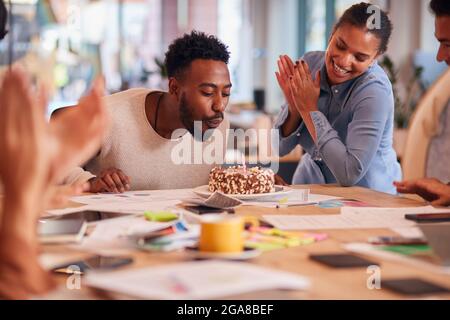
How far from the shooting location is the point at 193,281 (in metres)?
1.08

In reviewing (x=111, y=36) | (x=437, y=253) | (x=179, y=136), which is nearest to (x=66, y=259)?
(x=437, y=253)

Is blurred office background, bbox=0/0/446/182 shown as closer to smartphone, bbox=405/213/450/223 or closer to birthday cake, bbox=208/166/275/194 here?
birthday cake, bbox=208/166/275/194

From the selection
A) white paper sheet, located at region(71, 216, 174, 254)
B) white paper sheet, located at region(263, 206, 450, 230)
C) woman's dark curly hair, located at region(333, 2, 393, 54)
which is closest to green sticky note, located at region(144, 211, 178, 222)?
white paper sheet, located at region(71, 216, 174, 254)

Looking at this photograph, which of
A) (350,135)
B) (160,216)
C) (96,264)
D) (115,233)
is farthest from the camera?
(350,135)

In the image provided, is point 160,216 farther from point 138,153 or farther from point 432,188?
point 138,153

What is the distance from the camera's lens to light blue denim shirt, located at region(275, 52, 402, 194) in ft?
8.26

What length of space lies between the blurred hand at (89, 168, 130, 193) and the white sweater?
23 cm

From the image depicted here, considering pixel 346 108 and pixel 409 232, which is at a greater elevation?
pixel 346 108

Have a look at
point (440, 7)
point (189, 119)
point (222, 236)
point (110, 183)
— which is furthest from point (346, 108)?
point (222, 236)

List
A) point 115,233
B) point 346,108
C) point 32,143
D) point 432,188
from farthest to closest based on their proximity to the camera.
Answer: point 346,108 < point 432,188 < point 115,233 < point 32,143

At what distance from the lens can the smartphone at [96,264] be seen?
1.26 m

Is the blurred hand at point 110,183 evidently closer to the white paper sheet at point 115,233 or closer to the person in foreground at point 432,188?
the white paper sheet at point 115,233

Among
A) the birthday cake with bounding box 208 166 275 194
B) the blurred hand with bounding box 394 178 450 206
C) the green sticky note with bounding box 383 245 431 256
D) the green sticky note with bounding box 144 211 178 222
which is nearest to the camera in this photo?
the green sticky note with bounding box 383 245 431 256

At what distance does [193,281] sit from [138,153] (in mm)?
1522
